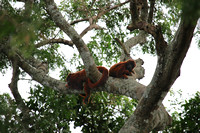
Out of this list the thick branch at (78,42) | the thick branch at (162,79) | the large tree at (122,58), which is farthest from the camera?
the thick branch at (78,42)

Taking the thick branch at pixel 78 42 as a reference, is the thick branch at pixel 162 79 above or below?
below

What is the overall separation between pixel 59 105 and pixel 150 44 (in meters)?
4.34

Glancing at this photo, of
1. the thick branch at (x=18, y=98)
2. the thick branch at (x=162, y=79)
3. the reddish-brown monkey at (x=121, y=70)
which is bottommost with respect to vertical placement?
the thick branch at (x=162, y=79)

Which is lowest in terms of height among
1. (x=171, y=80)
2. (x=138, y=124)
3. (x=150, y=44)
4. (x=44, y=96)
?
(x=138, y=124)

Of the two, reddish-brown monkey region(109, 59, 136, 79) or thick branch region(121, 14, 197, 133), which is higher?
reddish-brown monkey region(109, 59, 136, 79)

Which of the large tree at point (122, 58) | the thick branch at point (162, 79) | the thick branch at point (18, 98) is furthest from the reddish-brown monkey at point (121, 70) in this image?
the thick branch at point (18, 98)

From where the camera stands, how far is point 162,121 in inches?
160

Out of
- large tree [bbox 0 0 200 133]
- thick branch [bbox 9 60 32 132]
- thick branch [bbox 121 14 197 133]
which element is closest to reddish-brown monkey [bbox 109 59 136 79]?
large tree [bbox 0 0 200 133]

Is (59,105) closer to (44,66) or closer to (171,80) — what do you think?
(44,66)

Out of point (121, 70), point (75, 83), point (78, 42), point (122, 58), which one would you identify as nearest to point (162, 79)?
point (121, 70)

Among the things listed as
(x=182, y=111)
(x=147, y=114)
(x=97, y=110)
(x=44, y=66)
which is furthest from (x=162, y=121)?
(x=44, y=66)

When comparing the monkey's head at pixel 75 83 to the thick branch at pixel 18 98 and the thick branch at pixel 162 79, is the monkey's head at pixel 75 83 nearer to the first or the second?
the thick branch at pixel 18 98

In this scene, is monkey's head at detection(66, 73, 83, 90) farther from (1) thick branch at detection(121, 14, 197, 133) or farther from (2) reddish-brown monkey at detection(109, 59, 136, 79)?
(1) thick branch at detection(121, 14, 197, 133)

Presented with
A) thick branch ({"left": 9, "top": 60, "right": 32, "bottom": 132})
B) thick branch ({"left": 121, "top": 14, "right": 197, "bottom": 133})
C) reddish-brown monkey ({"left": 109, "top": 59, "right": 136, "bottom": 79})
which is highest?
reddish-brown monkey ({"left": 109, "top": 59, "right": 136, "bottom": 79})
